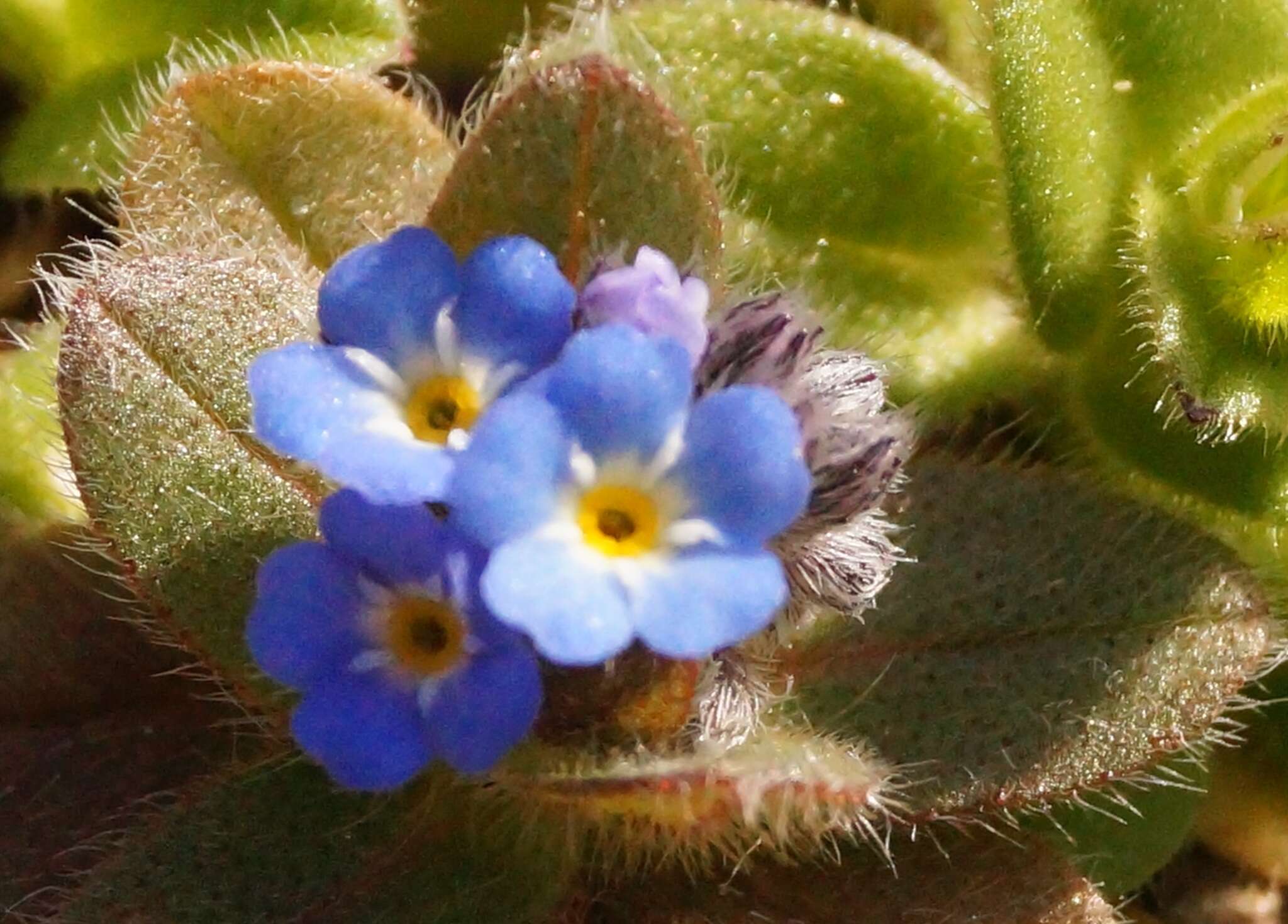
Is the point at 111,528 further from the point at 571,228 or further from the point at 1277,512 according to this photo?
the point at 1277,512

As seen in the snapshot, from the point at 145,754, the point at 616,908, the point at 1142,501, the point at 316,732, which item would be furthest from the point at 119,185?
the point at 1142,501

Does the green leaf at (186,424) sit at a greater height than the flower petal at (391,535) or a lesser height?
lesser

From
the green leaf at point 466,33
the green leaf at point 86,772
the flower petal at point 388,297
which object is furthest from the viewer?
the green leaf at point 466,33

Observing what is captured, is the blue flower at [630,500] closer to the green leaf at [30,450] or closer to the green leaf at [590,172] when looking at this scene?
the green leaf at [590,172]

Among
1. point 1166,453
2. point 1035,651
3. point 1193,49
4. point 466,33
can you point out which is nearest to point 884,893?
point 1035,651

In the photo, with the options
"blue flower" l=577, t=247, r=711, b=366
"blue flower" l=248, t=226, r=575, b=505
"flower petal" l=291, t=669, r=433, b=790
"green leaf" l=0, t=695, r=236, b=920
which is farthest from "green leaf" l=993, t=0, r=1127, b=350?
"green leaf" l=0, t=695, r=236, b=920

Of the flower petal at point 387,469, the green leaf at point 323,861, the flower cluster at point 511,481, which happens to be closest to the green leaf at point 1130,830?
the green leaf at point 323,861

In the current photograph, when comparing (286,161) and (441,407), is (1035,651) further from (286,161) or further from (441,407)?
(286,161)
